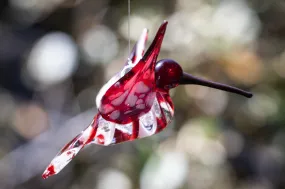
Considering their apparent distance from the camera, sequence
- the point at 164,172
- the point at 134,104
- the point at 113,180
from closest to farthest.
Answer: the point at 134,104 < the point at 164,172 < the point at 113,180

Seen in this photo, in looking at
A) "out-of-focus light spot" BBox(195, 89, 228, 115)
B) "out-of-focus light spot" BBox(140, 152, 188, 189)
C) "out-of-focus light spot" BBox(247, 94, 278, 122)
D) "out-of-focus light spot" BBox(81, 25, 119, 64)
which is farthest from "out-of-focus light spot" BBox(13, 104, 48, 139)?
"out-of-focus light spot" BBox(247, 94, 278, 122)

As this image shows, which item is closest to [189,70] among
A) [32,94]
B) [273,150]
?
[273,150]

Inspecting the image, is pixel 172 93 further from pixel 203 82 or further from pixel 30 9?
pixel 203 82

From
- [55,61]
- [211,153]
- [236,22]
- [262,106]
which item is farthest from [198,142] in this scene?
[55,61]

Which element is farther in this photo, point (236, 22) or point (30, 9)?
point (30, 9)

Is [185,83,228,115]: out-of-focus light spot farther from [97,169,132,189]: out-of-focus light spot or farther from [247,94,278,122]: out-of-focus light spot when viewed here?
[97,169,132,189]: out-of-focus light spot

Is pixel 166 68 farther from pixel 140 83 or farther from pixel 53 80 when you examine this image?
pixel 53 80
